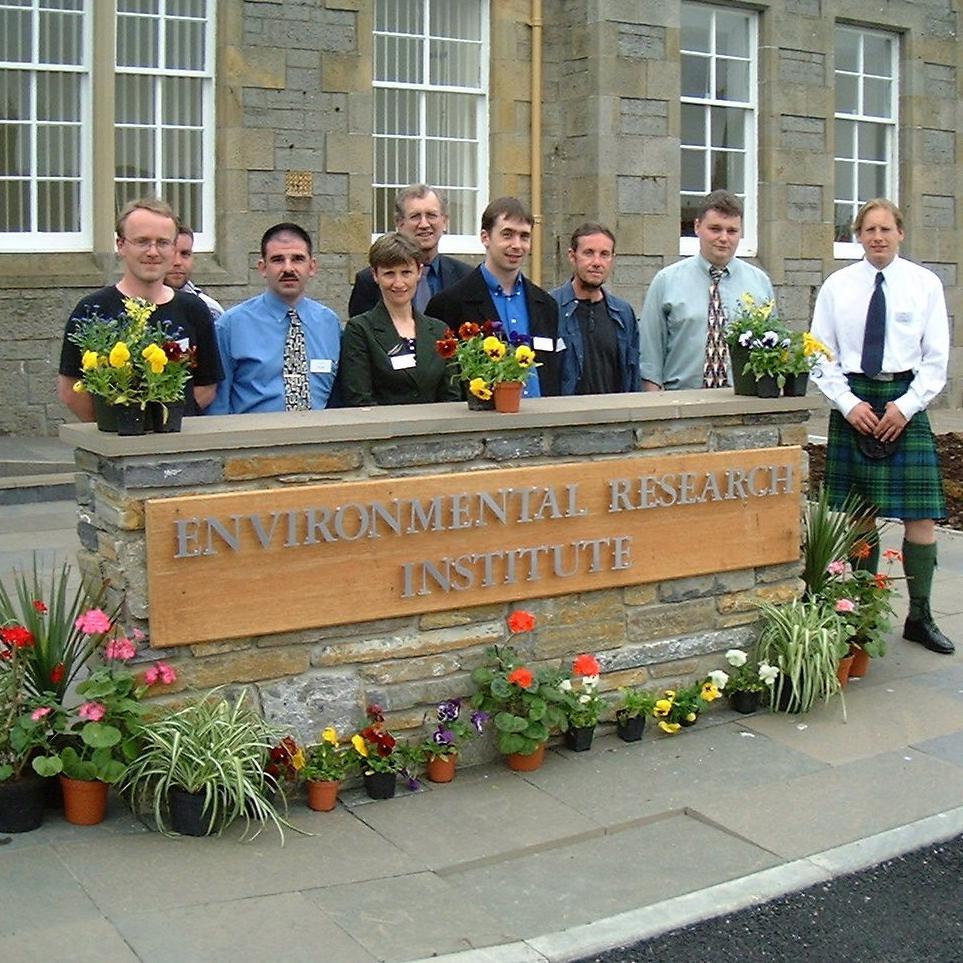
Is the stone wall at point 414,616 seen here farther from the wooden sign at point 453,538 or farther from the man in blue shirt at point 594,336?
the man in blue shirt at point 594,336

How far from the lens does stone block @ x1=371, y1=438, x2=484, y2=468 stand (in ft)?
17.7

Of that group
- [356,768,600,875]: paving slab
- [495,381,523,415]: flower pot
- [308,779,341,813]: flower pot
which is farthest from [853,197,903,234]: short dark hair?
[308,779,341,813]: flower pot

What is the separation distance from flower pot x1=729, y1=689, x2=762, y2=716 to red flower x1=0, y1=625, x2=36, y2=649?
2.95 m

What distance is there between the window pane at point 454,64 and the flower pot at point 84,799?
11.5m

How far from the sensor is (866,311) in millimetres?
7141

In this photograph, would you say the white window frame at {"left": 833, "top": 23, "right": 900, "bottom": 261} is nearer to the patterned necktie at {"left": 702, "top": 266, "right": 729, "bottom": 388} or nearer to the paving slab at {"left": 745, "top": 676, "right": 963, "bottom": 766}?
the patterned necktie at {"left": 702, "top": 266, "right": 729, "bottom": 388}

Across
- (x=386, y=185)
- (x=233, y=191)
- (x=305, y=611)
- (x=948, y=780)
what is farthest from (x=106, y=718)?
(x=386, y=185)

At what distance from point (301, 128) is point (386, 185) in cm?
137

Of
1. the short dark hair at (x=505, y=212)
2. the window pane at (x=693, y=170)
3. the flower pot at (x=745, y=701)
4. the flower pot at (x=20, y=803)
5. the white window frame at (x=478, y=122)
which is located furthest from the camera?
the window pane at (x=693, y=170)

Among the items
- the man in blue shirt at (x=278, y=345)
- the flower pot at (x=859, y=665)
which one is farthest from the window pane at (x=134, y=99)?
the flower pot at (x=859, y=665)

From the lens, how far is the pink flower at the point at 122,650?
189 inches

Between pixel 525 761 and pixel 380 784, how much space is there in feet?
2.00

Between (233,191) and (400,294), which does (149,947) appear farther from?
(233,191)

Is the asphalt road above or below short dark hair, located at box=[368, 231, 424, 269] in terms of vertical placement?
below
